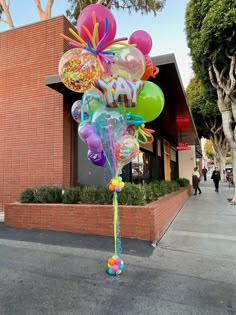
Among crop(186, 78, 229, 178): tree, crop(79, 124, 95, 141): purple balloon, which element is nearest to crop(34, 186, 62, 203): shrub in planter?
Answer: crop(79, 124, 95, 141): purple balloon

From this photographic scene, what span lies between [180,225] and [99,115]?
16.4ft

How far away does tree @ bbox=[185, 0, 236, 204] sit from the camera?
31.9ft

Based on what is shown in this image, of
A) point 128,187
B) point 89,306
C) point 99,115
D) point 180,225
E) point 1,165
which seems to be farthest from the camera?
point 1,165

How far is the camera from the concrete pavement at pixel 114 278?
9.68 feet

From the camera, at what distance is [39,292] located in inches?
128

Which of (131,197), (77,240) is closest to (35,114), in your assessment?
(131,197)

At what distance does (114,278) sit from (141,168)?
680 centimetres

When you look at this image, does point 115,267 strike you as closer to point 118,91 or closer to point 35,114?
point 118,91

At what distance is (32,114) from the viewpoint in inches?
342

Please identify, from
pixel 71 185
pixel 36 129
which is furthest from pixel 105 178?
pixel 36 129

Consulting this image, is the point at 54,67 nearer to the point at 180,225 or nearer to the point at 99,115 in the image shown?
the point at 99,115

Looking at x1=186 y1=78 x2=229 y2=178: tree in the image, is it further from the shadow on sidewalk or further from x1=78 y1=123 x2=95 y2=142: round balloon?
x1=78 y1=123 x2=95 y2=142: round balloon

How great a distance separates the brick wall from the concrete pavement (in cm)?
266

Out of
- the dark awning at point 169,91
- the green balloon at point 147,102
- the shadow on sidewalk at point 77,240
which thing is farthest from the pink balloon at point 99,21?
the shadow on sidewalk at point 77,240
